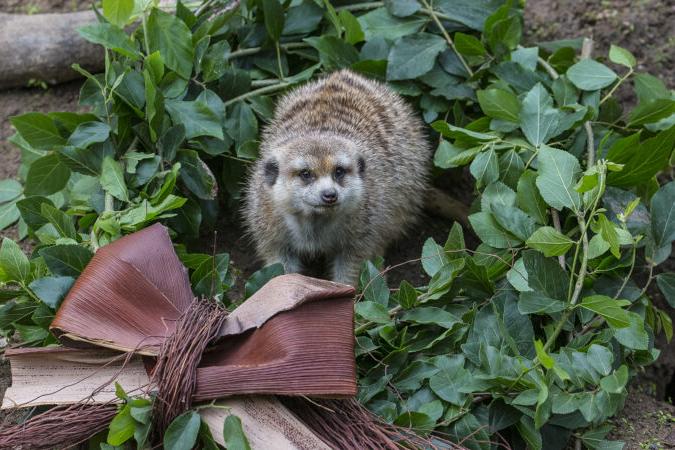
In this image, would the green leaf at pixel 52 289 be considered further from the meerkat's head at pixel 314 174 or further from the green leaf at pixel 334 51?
the green leaf at pixel 334 51

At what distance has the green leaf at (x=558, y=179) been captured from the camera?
9.96ft

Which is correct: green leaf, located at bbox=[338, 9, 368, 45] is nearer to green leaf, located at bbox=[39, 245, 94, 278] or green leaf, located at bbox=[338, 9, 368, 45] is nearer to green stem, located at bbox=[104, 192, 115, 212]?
green stem, located at bbox=[104, 192, 115, 212]

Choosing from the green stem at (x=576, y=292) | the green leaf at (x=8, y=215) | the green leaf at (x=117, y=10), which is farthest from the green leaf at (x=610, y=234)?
the green leaf at (x=8, y=215)

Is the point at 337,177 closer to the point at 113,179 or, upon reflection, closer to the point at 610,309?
the point at 113,179

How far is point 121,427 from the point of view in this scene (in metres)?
2.40

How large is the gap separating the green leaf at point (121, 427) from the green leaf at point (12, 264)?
85cm

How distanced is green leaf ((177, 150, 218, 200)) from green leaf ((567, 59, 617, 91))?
176cm

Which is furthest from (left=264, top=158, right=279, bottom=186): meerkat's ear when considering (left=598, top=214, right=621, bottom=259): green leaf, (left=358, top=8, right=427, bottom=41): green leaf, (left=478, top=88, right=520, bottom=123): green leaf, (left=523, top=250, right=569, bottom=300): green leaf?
(left=598, top=214, right=621, bottom=259): green leaf

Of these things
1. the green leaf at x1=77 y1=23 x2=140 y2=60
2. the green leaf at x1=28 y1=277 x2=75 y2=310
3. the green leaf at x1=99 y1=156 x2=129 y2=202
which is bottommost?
the green leaf at x1=28 y1=277 x2=75 y2=310

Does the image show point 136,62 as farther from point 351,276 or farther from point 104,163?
point 351,276

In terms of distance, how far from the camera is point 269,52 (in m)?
4.22

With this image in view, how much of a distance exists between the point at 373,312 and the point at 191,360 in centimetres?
79

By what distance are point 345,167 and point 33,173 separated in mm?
1400

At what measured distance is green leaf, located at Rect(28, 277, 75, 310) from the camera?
9.18ft
